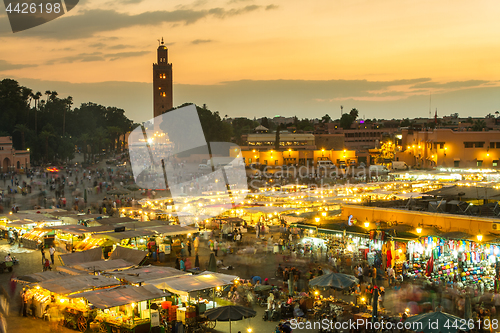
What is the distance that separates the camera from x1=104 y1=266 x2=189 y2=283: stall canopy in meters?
11.0

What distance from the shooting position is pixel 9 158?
55781mm

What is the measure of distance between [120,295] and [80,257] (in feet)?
15.1

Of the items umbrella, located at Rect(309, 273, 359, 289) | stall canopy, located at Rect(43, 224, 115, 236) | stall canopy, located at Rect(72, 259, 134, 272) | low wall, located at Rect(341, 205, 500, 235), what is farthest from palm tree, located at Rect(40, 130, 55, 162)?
umbrella, located at Rect(309, 273, 359, 289)

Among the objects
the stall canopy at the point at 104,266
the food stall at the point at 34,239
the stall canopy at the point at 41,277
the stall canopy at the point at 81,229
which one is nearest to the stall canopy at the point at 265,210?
the stall canopy at the point at 81,229

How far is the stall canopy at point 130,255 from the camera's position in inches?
532

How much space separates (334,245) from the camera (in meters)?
16.4

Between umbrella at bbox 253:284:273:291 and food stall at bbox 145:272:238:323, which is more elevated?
food stall at bbox 145:272:238:323

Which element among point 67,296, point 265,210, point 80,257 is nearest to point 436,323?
point 67,296

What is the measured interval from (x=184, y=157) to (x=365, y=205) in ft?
179

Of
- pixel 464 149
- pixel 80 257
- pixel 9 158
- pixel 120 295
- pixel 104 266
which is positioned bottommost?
pixel 80 257

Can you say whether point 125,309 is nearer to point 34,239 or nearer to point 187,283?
point 187,283

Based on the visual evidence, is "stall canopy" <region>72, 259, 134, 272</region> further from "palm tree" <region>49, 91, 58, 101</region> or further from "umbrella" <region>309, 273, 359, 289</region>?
"palm tree" <region>49, 91, 58, 101</region>

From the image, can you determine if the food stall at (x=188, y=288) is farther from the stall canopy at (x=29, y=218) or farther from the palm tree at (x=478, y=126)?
the palm tree at (x=478, y=126)

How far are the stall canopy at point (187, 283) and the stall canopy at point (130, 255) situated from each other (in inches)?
107
